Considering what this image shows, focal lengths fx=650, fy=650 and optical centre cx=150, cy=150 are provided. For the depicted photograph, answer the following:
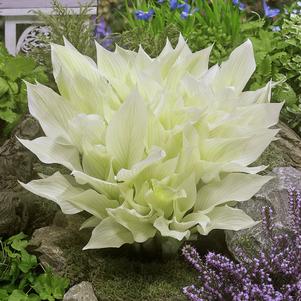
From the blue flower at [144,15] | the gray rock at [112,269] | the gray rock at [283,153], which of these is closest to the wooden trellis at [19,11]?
the blue flower at [144,15]

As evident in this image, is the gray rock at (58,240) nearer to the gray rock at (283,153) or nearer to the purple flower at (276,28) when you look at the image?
the gray rock at (283,153)

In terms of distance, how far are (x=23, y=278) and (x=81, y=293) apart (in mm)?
263

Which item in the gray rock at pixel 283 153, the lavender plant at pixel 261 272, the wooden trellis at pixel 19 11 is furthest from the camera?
the wooden trellis at pixel 19 11

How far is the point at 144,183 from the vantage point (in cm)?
152

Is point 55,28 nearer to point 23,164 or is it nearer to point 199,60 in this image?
point 23,164

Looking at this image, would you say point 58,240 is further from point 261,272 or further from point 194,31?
point 194,31

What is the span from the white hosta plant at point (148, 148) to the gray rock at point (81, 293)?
11 centimetres

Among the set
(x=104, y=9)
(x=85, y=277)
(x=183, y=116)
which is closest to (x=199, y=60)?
(x=183, y=116)

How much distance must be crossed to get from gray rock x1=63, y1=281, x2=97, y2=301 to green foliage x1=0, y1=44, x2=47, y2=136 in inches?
31.2

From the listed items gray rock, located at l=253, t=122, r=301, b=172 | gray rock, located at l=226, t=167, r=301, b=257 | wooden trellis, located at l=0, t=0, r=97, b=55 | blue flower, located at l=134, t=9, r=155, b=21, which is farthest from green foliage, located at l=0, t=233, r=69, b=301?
wooden trellis, located at l=0, t=0, r=97, b=55

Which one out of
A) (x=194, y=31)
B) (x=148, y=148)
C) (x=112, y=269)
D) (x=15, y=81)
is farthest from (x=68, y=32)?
(x=112, y=269)

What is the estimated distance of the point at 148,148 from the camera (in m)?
1.56

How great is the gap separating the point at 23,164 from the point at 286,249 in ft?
2.69

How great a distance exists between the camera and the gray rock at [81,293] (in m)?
1.50
